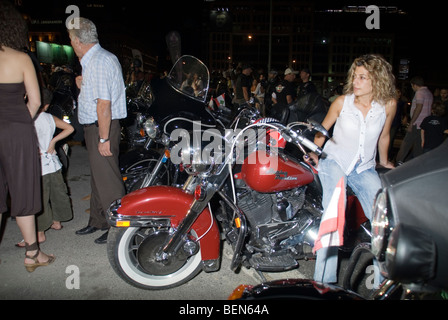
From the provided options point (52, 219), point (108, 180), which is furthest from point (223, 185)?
point (52, 219)

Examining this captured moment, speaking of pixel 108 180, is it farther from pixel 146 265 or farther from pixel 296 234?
pixel 296 234

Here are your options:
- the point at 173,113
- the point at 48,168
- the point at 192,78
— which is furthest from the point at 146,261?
the point at 192,78

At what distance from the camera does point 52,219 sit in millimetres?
3896

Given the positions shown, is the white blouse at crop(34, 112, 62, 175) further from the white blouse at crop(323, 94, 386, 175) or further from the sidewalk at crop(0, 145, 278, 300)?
the white blouse at crop(323, 94, 386, 175)

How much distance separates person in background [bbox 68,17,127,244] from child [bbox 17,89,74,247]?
39 centimetres

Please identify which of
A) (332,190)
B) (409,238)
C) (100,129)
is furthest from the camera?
(100,129)

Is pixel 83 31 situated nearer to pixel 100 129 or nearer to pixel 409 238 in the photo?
pixel 100 129

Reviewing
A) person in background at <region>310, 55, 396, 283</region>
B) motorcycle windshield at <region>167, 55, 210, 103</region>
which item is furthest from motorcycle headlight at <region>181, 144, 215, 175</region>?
motorcycle windshield at <region>167, 55, 210, 103</region>

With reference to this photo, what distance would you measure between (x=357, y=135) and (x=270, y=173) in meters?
0.86

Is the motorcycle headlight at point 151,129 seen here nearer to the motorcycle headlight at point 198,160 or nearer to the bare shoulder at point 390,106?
the motorcycle headlight at point 198,160

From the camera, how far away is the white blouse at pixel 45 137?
361 centimetres

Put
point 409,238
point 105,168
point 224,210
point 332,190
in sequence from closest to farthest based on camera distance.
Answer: point 409,238 → point 332,190 → point 224,210 → point 105,168

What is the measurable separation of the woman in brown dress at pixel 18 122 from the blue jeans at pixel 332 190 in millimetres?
2653

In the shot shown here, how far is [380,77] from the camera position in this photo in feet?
8.81
